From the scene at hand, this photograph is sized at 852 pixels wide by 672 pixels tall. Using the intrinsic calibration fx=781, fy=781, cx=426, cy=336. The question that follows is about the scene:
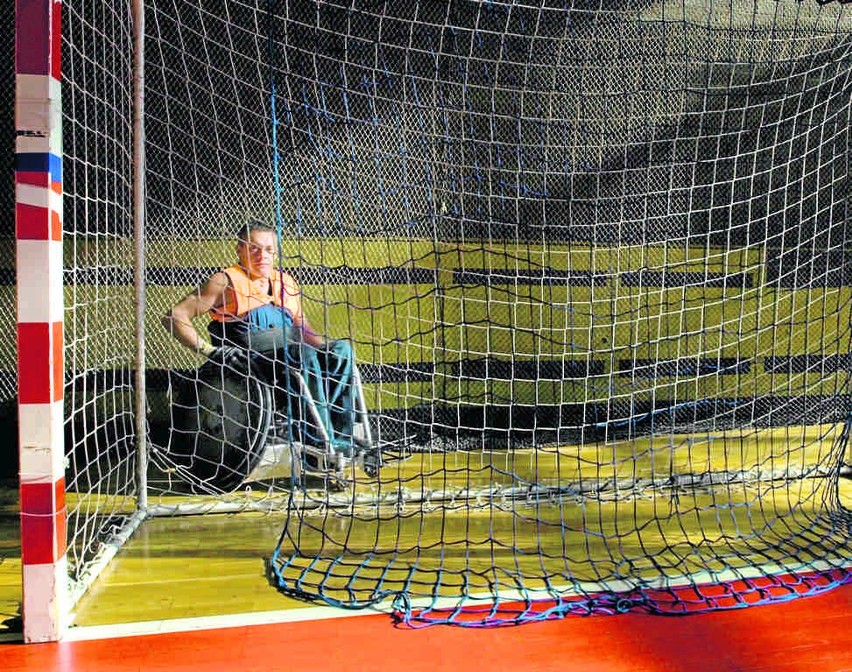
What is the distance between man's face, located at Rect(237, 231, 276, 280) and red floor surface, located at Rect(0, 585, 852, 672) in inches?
69.7

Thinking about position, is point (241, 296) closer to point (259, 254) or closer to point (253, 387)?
point (259, 254)

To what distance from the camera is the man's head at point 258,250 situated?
11.1ft

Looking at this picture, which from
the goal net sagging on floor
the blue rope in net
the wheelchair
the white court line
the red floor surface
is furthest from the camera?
the blue rope in net

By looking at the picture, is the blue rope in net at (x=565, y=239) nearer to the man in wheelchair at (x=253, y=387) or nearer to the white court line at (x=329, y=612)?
the man in wheelchair at (x=253, y=387)

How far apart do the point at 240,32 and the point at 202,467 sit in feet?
7.13

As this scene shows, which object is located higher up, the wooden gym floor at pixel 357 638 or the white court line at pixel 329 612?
the white court line at pixel 329 612

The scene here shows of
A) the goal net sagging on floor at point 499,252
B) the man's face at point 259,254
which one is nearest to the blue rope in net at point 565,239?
the goal net sagging on floor at point 499,252

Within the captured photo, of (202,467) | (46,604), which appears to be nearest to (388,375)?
(202,467)

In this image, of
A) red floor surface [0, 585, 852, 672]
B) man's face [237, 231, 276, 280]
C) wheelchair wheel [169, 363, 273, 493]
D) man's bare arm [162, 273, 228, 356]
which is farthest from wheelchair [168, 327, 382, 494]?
A: red floor surface [0, 585, 852, 672]

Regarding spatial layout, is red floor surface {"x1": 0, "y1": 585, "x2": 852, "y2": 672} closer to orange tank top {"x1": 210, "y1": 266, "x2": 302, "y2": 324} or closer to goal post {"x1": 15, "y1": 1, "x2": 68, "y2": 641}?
goal post {"x1": 15, "y1": 1, "x2": 68, "y2": 641}

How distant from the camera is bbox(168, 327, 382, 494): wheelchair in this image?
3203 mm

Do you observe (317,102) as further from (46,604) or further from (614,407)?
(46,604)

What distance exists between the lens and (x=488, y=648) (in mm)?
1950

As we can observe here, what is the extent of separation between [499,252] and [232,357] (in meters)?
1.28
